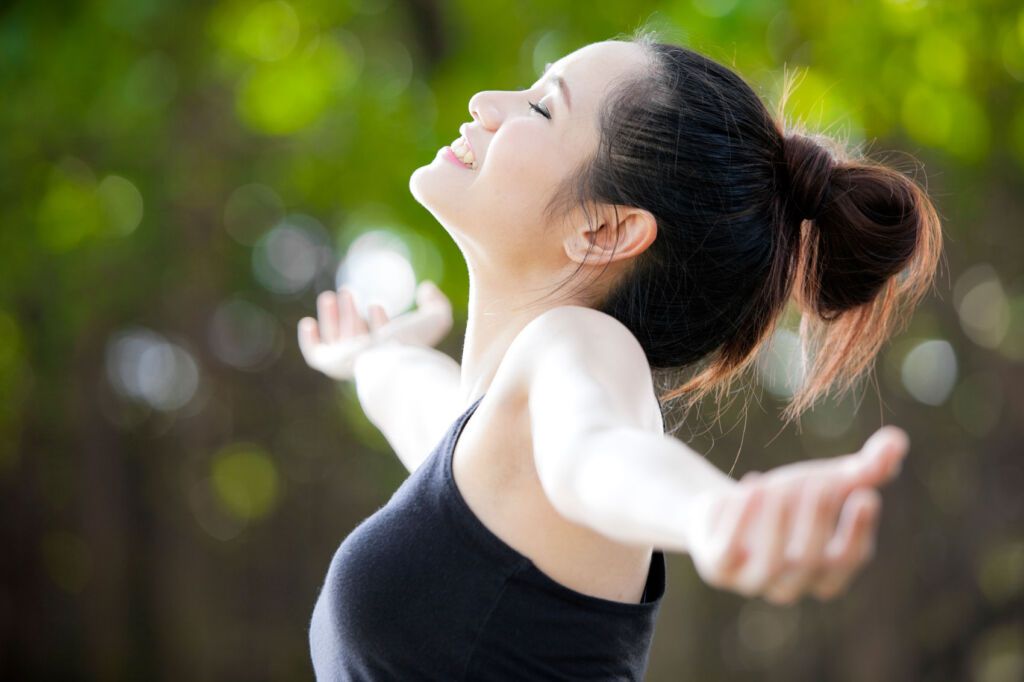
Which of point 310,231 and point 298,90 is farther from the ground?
point 298,90

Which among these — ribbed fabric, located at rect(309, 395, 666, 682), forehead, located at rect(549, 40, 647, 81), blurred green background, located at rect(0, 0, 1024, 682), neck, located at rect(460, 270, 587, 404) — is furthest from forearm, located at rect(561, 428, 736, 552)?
blurred green background, located at rect(0, 0, 1024, 682)

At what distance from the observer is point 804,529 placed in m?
0.51

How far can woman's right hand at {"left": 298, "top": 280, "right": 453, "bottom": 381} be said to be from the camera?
149 cm

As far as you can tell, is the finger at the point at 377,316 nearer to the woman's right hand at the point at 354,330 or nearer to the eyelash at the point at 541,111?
the woman's right hand at the point at 354,330

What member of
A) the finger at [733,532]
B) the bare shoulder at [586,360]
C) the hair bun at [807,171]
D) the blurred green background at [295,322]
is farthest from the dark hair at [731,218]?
the blurred green background at [295,322]

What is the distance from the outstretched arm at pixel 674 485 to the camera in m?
0.51

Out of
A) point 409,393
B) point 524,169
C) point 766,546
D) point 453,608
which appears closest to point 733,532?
point 766,546

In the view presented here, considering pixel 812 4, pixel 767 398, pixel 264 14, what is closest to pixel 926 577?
pixel 767 398

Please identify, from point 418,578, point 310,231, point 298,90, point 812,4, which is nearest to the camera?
point 418,578

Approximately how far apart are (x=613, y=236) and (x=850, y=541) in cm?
51

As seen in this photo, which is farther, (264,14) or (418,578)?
(264,14)

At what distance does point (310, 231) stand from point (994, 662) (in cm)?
275

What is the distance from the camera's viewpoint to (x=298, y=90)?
10.5 ft

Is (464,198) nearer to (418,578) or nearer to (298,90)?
(418,578)
